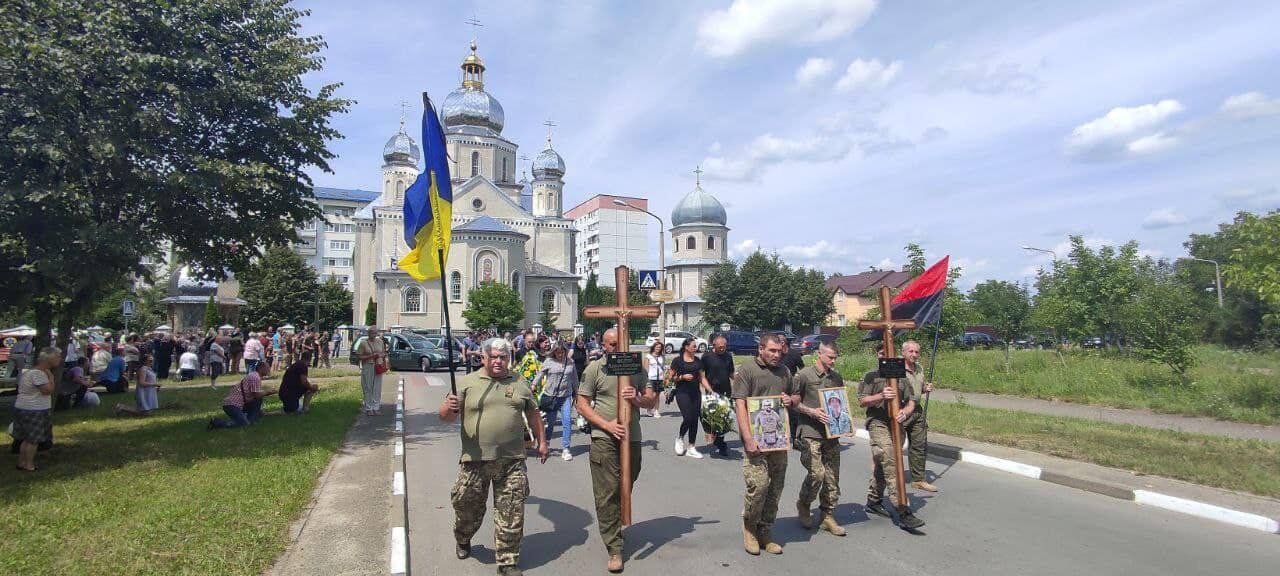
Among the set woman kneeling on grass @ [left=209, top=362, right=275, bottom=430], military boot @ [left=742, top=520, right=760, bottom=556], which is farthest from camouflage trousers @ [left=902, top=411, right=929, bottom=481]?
woman kneeling on grass @ [left=209, top=362, right=275, bottom=430]

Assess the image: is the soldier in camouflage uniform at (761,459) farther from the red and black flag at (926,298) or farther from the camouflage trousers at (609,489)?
the red and black flag at (926,298)

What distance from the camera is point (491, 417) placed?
5211mm

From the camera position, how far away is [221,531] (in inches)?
228

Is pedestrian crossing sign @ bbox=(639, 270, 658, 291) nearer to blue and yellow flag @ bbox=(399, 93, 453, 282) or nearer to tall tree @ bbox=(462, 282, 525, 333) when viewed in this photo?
blue and yellow flag @ bbox=(399, 93, 453, 282)

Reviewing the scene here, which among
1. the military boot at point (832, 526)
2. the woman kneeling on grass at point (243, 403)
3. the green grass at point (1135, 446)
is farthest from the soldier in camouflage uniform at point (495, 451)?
the woman kneeling on grass at point (243, 403)

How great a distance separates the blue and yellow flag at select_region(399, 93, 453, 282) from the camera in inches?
Answer: 254

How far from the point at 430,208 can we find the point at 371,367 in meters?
8.06

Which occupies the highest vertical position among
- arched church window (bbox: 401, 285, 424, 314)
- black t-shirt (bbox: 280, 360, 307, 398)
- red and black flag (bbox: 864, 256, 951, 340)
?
arched church window (bbox: 401, 285, 424, 314)

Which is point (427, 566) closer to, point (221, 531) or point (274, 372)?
point (221, 531)

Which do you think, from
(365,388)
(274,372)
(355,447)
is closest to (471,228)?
(274,372)

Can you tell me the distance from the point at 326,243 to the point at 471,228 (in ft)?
160

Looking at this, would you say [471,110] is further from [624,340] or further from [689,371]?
[624,340]

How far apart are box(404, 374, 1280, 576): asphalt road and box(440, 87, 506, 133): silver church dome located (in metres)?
53.6

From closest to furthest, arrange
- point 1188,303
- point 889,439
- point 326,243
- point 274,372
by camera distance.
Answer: point 889,439
point 1188,303
point 274,372
point 326,243
